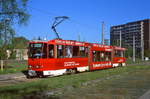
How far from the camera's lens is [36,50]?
804 inches

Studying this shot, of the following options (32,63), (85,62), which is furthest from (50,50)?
(85,62)

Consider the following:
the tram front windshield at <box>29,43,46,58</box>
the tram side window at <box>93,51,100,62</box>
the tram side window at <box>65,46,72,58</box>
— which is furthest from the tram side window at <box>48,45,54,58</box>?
the tram side window at <box>93,51,100,62</box>

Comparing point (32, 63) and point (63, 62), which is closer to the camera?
point (32, 63)

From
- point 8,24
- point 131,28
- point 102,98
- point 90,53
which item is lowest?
point 102,98

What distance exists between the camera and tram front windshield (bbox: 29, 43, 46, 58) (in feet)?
66.1

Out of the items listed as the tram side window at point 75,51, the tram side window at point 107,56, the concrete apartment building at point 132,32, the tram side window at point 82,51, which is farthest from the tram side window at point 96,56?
the concrete apartment building at point 132,32

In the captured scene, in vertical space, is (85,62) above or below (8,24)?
below

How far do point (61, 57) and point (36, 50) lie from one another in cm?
231

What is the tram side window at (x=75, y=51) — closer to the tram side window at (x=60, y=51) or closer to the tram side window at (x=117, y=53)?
the tram side window at (x=60, y=51)

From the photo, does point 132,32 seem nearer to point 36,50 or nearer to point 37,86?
point 36,50

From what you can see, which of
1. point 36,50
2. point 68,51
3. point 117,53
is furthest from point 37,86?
point 117,53

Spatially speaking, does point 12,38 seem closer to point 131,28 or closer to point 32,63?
point 32,63

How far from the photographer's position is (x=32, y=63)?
20.5 meters

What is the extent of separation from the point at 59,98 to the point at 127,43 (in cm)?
11154
